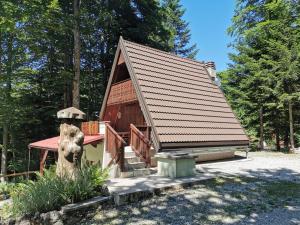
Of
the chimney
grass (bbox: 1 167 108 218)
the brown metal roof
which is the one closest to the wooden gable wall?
the brown metal roof

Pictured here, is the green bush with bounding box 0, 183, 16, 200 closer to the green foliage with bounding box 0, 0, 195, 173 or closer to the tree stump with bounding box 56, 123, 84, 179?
the green foliage with bounding box 0, 0, 195, 173

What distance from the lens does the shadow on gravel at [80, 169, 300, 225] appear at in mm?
5108

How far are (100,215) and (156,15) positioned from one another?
62.3 feet

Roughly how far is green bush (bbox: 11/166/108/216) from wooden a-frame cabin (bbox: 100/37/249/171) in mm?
3654

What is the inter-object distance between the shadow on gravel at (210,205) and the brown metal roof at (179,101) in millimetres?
2973

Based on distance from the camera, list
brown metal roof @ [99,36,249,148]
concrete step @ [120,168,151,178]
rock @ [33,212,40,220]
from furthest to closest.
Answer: brown metal roof @ [99,36,249,148]
concrete step @ [120,168,151,178]
rock @ [33,212,40,220]

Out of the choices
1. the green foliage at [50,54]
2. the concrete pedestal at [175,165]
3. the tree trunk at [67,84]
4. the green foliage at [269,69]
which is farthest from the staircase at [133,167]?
the tree trunk at [67,84]

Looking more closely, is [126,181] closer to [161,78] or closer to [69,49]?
[161,78]

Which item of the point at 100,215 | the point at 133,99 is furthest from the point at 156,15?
the point at 100,215

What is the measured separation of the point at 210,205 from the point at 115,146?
424 centimetres

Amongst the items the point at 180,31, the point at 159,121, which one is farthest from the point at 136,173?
the point at 180,31

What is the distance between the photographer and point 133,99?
12.4 metres

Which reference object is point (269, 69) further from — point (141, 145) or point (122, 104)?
point (141, 145)

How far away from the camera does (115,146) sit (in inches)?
359
